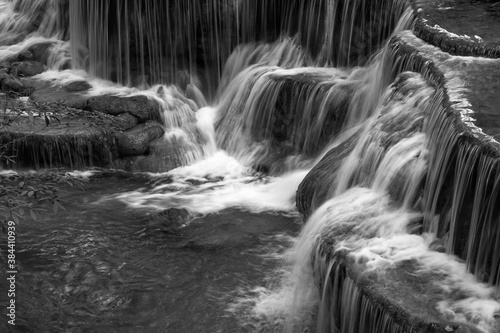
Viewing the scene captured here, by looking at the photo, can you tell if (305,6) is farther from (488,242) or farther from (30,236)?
(488,242)

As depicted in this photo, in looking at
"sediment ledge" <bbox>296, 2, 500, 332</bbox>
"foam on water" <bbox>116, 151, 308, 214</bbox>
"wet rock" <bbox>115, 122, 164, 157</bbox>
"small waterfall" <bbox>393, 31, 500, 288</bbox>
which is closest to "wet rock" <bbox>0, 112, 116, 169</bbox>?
"wet rock" <bbox>115, 122, 164, 157</bbox>

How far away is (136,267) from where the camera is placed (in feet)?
26.1

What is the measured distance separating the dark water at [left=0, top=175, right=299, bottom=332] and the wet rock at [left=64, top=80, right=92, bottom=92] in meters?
3.17

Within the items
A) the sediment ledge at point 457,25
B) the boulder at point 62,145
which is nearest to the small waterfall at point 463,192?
the sediment ledge at point 457,25

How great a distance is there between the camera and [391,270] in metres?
5.65

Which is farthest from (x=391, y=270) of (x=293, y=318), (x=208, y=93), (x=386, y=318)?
(x=208, y=93)

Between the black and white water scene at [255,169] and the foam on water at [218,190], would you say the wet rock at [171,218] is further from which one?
the foam on water at [218,190]

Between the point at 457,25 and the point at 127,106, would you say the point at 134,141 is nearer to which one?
the point at 127,106

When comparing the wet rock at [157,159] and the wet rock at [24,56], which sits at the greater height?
the wet rock at [24,56]

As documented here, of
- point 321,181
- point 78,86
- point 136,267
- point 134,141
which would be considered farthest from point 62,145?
point 321,181

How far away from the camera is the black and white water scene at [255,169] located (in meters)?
5.86

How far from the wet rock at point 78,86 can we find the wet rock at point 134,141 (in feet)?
5.92

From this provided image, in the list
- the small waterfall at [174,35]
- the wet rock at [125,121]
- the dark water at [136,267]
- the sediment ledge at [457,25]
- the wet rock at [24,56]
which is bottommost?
the dark water at [136,267]

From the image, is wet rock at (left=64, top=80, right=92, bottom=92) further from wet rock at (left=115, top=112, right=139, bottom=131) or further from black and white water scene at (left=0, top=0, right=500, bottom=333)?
wet rock at (left=115, top=112, right=139, bottom=131)
